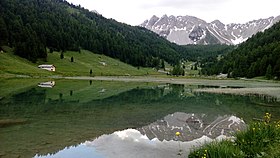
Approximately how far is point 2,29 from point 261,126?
15411 cm

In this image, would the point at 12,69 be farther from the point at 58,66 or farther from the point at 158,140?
the point at 158,140

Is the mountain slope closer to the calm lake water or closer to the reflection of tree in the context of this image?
the reflection of tree

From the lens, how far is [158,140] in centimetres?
2008

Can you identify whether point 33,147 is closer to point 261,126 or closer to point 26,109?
point 261,126

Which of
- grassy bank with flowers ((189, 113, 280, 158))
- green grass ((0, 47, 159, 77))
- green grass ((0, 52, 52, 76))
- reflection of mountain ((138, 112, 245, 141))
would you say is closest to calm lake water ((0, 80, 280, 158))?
reflection of mountain ((138, 112, 245, 141))

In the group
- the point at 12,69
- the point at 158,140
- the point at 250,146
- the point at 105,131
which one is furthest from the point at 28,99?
the point at 12,69

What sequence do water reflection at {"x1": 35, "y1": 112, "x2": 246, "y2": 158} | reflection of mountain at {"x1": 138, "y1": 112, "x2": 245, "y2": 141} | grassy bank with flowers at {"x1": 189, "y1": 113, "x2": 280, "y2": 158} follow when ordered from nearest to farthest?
grassy bank with flowers at {"x1": 189, "y1": 113, "x2": 280, "y2": 158}, water reflection at {"x1": 35, "y1": 112, "x2": 246, "y2": 158}, reflection of mountain at {"x1": 138, "y1": 112, "x2": 245, "y2": 141}

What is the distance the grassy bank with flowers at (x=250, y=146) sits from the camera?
11977 mm

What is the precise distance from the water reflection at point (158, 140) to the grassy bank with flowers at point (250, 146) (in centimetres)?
139

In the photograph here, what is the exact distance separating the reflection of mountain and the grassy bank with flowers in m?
5.72

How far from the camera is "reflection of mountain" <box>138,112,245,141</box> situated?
21.8 m

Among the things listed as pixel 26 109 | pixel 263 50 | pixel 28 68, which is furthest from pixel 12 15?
pixel 26 109

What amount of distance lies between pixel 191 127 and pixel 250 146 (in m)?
11.6

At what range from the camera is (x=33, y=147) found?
1719 cm
